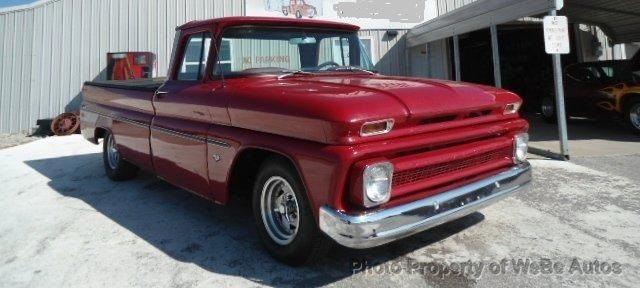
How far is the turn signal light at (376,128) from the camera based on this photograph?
2.46 m

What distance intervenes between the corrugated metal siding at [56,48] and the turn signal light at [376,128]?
10.6 m

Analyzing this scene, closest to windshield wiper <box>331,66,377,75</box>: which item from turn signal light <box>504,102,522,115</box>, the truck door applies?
the truck door

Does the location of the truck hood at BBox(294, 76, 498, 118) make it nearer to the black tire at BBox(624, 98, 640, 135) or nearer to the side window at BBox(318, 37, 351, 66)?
the side window at BBox(318, 37, 351, 66)

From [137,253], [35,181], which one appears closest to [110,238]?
[137,253]

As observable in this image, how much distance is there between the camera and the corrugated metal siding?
11.5m

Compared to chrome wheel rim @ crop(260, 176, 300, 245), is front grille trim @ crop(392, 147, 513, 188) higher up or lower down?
higher up

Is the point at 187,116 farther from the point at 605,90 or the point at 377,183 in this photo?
the point at 605,90

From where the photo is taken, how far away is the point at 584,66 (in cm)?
982

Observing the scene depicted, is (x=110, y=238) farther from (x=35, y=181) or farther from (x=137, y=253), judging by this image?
(x=35, y=181)

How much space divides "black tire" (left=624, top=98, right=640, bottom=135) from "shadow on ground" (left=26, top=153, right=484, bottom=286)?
6.25 meters

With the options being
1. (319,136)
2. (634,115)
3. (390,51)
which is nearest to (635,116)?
(634,115)

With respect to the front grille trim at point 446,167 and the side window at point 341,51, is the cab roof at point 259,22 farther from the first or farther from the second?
the front grille trim at point 446,167

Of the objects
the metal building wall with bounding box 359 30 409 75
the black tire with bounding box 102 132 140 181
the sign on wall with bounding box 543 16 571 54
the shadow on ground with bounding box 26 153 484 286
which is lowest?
the metal building wall with bounding box 359 30 409 75

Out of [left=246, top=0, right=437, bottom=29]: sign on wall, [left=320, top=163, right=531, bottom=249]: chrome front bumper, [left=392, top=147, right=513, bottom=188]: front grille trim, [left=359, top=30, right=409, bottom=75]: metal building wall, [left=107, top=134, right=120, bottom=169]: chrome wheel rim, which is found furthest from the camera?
[left=359, top=30, right=409, bottom=75]: metal building wall
